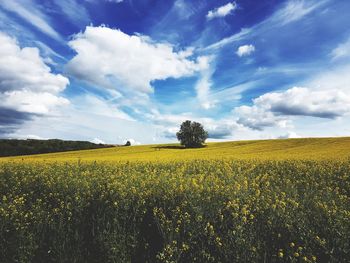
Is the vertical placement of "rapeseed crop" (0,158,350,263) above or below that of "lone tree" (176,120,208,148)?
below

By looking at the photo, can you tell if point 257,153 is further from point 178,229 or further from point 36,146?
point 36,146

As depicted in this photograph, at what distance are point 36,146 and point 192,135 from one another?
1287 inches

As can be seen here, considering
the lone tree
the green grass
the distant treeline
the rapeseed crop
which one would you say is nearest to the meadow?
the rapeseed crop

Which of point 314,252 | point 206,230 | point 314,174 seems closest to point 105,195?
point 206,230

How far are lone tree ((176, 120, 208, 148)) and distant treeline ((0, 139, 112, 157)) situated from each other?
21.1 m

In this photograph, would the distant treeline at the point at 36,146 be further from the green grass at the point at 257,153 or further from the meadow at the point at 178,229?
the meadow at the point at 178,229

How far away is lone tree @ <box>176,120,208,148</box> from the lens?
6519 centimetres

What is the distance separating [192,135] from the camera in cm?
6512

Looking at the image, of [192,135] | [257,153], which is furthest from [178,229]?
[192,135]

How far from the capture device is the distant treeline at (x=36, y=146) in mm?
62844

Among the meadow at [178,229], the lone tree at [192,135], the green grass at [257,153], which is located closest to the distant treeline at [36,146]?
the lone tree at [192,135]

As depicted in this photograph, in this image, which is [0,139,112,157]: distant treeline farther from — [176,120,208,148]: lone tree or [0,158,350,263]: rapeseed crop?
[0,158,350,263]: rapeseed crop

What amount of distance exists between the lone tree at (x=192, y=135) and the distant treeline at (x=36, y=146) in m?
21.1

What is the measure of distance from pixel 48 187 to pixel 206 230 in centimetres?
627
